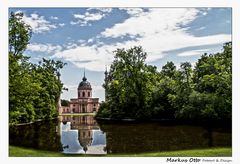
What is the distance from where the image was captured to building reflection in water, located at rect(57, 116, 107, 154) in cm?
788

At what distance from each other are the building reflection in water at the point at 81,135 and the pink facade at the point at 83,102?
233mm

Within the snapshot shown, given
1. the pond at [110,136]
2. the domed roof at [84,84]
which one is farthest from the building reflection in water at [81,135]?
the domed roof at [84,84]

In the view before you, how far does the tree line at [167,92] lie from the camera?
9.47 metres

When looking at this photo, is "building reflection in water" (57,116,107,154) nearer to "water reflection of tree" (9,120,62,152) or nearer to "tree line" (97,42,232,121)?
"water reflection of tree" (9,120,62,152)

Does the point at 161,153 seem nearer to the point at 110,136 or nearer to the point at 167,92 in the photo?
the point at 110,136

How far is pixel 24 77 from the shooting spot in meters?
8.46

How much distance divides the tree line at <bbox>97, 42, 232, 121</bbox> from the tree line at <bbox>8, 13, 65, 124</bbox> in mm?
1262

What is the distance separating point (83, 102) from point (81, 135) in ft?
2.55

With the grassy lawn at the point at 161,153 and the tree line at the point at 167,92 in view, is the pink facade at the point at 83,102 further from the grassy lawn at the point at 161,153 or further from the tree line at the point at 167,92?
the grassy lawn at the point at 161,153

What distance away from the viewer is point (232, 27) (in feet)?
22.8
